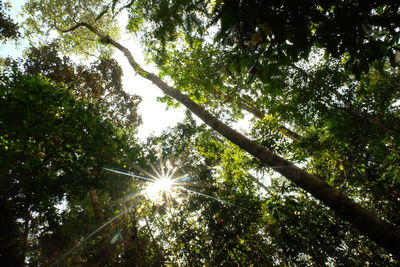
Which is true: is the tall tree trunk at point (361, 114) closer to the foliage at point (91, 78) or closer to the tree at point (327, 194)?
the tree at point (327, 194)

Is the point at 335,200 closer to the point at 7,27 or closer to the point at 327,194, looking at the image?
the point at 327,194

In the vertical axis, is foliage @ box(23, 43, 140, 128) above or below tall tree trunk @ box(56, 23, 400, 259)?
above

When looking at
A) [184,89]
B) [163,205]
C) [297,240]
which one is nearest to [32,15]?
[184,89]

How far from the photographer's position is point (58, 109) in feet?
22.4

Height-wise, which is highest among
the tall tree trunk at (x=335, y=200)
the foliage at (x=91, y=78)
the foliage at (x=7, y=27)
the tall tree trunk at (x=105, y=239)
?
the foliage at (x=7, y=27)

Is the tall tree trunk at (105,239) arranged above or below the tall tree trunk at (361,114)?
above

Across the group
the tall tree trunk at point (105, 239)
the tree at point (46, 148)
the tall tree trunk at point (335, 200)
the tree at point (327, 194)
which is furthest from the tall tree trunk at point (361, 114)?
the tall tree trunk at point (105, 239)

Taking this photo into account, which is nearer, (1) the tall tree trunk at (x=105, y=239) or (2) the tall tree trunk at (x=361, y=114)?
(2) the tall tree trunk at (x=361, y=114)

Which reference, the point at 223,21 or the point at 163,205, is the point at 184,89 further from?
the point at 223,21

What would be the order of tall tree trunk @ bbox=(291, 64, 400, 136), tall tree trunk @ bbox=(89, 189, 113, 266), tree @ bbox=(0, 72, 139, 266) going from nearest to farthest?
tree @ bbox=(0, 72, 139, 266) < tall tree trunk @ bbox=(291, 64, 400, 136) < tall tree trunk @ bbox=(89, 189, 113, 266)

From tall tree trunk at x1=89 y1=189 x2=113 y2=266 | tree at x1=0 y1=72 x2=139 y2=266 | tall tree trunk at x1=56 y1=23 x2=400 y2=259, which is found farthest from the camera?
tall tree trunk at x1=89 y1=189 x2=113 y2=266

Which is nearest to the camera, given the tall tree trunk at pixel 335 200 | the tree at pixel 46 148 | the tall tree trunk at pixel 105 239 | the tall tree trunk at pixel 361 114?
the tall tree trunk at pixel 335 200

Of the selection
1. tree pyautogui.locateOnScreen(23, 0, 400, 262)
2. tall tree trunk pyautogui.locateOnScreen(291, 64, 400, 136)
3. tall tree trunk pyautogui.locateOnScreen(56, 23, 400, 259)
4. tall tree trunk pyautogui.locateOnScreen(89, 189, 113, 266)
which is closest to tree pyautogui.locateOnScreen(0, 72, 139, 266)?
tall tree trunk pyautogui.locateOnScreen(89, 189, 113, 266)

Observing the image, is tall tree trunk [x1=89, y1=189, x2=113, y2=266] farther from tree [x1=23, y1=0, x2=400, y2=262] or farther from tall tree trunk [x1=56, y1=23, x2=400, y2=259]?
tall tree trunk [x1=56, y1=23, x2=400, y2=259]
